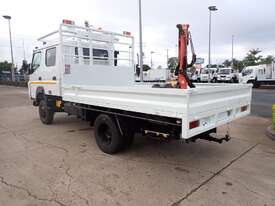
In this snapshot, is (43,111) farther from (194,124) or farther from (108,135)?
(194,124)

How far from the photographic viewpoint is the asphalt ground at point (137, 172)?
121 inches

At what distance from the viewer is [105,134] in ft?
16.1

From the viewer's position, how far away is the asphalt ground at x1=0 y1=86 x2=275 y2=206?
10.1ft

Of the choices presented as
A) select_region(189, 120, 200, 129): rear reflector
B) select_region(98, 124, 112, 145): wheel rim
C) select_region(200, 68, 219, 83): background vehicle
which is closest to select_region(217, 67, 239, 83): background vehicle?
select_region(200, 68, 219, 83): background vehicle

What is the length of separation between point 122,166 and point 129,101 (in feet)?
3.89

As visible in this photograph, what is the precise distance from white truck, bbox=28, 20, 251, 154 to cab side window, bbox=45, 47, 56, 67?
3 cm

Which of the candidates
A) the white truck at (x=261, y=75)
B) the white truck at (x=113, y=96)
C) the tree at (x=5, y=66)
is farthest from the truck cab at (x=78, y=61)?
the tree at (x=5, y=66)

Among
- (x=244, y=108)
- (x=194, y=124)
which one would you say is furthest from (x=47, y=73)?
(x=244, y=108)

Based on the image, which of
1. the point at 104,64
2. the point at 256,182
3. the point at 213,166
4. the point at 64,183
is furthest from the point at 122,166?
the point at 104,64

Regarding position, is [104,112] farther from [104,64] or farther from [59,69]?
[104,64]

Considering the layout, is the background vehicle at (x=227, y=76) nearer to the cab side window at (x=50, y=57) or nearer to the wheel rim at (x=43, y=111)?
the wheel rim at (x=43, y=111)

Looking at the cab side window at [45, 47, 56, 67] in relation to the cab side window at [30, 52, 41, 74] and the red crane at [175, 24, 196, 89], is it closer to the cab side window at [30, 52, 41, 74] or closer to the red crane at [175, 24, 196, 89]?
the cab side window at [30, 52, 41, 74]

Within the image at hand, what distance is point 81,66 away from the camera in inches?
247

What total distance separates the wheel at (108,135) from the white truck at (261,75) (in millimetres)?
25176
